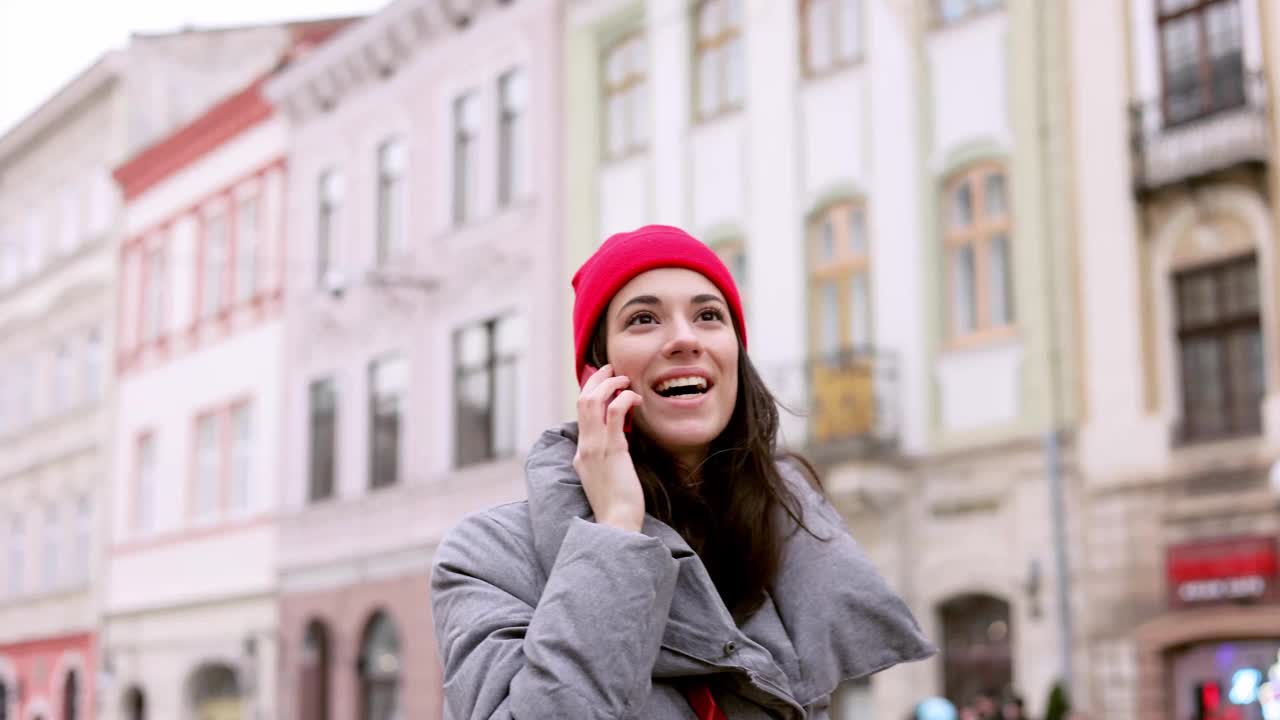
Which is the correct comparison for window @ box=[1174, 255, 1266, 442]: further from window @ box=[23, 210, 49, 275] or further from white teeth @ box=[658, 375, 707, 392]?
window @ box=[23, 210, 49, 275]

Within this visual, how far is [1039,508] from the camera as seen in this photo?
16.8 meters

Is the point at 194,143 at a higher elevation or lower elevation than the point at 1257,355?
higher

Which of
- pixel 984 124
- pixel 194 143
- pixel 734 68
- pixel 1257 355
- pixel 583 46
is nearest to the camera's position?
pixel 1257 355

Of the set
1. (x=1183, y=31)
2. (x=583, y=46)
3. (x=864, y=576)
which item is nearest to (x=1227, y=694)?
(x=1183, y=31)

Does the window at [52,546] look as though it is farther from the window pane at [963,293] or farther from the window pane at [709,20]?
the window pane at [963,293]

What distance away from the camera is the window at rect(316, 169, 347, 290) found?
1128 inches

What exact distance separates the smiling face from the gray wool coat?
13 centimetres

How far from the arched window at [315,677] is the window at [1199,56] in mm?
15997

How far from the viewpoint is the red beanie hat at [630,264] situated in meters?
2.33

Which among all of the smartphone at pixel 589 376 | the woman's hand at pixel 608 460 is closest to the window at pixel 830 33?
the smartphone at pixel 589 376

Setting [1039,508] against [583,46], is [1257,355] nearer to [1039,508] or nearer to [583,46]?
[1039,508]

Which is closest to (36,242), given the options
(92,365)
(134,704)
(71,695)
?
(92,365)

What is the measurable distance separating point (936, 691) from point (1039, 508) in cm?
216

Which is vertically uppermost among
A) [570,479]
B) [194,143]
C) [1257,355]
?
[194,143]
